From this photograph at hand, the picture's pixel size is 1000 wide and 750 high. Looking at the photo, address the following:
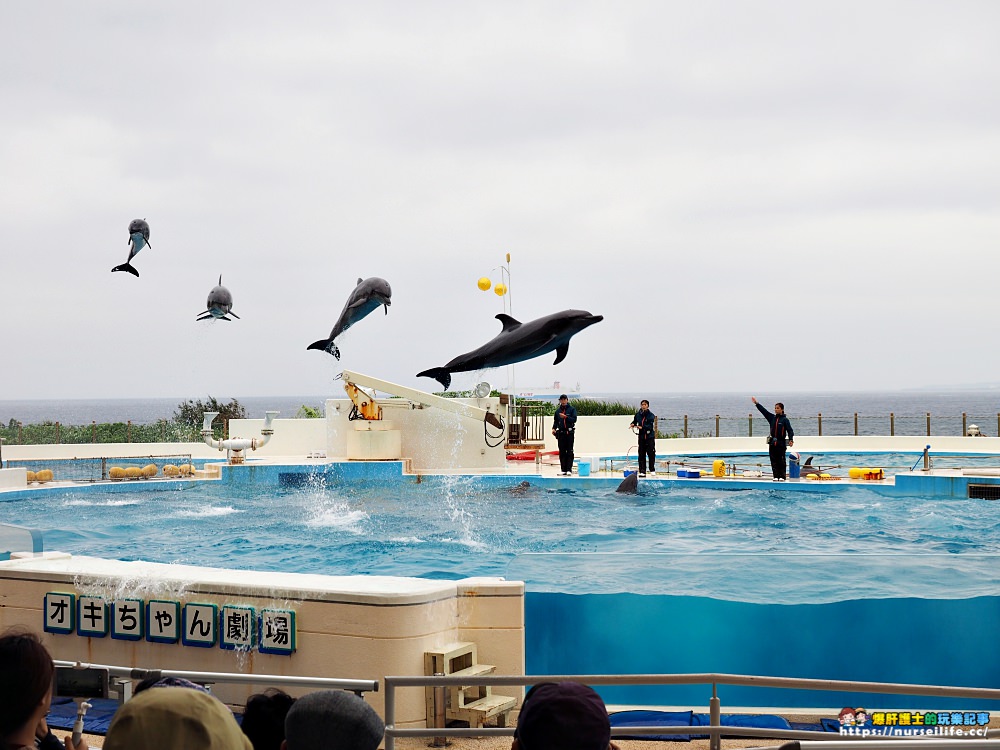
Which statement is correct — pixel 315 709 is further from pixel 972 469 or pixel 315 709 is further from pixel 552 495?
pixel 972 469

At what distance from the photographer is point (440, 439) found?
18.4 meters

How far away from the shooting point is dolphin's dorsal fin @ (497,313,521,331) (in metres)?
10.4

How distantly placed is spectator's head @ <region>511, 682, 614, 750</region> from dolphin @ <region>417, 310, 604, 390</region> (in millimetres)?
7807

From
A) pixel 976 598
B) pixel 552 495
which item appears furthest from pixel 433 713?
pixel 552 495

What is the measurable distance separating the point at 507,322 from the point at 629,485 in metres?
5.33

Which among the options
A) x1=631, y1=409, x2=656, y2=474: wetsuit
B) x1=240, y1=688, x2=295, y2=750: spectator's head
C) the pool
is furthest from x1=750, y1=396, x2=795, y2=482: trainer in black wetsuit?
x1=240, y1=688, x2=295, y2=750: spectator's head

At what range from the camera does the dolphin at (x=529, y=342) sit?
9766 mm

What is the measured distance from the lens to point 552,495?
15.3m

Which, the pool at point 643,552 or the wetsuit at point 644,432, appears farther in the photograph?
the wetsuit at point 644,432

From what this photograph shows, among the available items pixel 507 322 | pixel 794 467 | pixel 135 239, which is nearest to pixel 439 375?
pixel 507 322

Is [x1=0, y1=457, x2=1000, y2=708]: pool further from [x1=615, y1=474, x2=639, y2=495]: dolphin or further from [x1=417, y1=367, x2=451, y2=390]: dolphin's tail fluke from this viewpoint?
[x1=417, y1=367, x2=451, y2=390]: dolphin's tail fluke

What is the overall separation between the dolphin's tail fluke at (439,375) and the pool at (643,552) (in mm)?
1981

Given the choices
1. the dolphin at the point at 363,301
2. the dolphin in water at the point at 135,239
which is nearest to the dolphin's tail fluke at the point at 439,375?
the dolphin at the point at 363,301

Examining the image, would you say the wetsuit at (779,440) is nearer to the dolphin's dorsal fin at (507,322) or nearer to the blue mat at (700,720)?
the dolphin's dorsal fin at (507,322)
